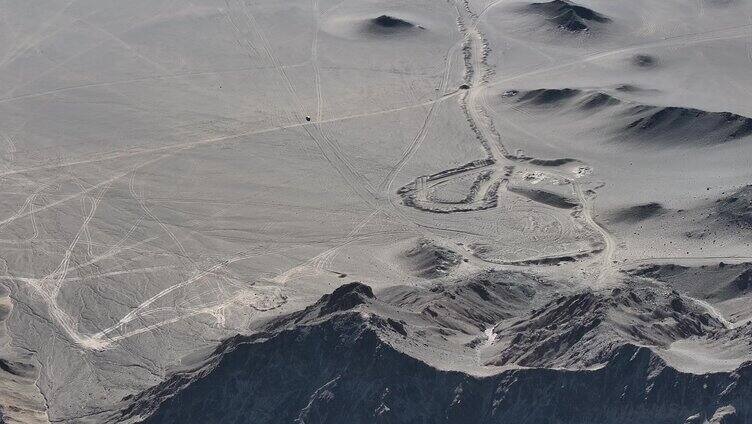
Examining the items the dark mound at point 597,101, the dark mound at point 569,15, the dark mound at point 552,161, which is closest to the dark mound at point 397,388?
the dark mound at point 552,161

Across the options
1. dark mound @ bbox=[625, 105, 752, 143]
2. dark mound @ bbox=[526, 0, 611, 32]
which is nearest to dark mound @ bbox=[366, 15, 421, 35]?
dark mound @ bbox=[526, 0, 611, 32]

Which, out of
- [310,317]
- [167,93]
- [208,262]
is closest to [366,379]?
[310,317]

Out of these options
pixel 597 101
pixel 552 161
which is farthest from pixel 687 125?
pixel 552 161

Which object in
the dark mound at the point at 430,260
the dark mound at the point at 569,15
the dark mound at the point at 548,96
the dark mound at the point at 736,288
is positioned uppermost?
the dark mound at the point at 569,15

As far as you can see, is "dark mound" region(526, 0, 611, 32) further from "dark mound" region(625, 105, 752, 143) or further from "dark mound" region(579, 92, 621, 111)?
"dark mound" region(625, 105, 752, 143)

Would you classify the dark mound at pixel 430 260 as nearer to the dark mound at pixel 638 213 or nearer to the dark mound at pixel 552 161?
the dark mound at pixel 638 213

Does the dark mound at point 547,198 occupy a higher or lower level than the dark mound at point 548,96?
lower

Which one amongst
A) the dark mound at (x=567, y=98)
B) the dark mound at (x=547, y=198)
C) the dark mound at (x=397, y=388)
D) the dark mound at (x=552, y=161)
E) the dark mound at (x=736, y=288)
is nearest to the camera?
the dark mound at (x=397, y=388)

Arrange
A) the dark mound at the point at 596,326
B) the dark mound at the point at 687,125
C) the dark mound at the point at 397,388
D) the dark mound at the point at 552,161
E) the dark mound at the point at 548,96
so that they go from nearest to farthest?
the dark mound at the point at 397,388 → the dark mound at the point at 596,326 → the dark mound at the point at 687,125 → the dark mound at the point at 552,161 → the dark mound at the point at 548,96

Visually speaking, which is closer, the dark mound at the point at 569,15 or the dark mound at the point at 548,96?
the dark mound at the point at 548,96
